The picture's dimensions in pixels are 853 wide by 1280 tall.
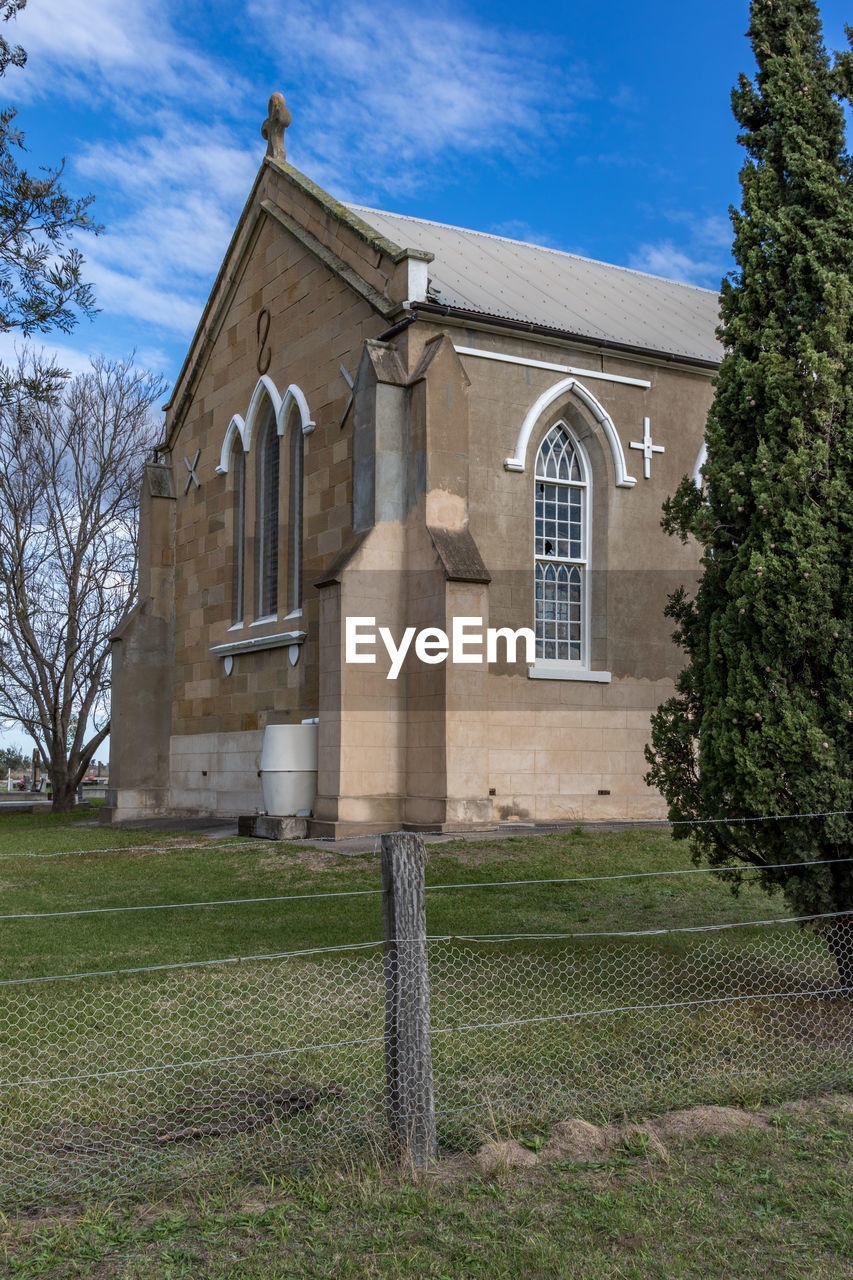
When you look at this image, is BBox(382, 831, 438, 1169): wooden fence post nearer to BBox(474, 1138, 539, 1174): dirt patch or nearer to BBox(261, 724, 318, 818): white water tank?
BBox(474, 1138, 539, 1174): dirt patch

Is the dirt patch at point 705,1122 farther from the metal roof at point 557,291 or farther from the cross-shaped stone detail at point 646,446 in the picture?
the cross-shaped stone detail at point 646,446

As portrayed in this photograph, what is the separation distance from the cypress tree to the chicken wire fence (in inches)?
34.1

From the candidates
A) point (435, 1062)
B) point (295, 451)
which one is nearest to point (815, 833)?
point (435, 1062)

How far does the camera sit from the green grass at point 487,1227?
417 cm

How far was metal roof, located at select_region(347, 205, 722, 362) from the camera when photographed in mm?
19250

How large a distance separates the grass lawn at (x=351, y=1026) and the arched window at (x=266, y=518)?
403 inches

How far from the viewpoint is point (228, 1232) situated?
14.6ft

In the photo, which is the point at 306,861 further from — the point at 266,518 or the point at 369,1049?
the point at 266,518

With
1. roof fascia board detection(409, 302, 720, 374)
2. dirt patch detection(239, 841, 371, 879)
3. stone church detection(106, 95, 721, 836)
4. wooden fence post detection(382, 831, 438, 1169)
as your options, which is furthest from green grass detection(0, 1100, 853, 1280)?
roof fascia board detection(409, 302, 720, 374)

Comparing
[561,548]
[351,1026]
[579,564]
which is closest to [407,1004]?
[351,1026]

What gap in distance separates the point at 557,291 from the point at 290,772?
1041 centimetres

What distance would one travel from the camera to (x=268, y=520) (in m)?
22.5

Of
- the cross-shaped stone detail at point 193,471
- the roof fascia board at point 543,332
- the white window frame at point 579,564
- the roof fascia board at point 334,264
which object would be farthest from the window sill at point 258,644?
the roof fascia board at point 543,332

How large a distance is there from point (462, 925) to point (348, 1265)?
6.00 meters
